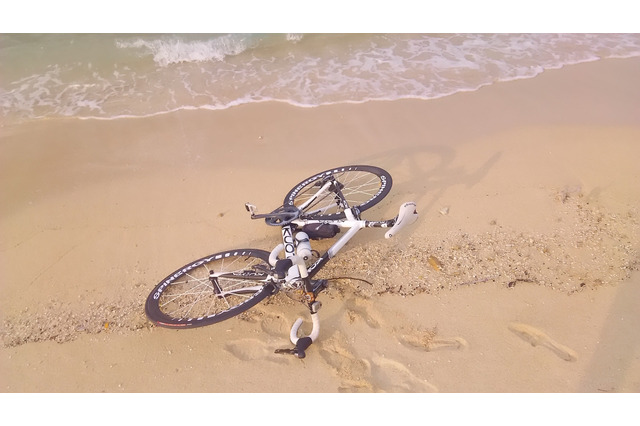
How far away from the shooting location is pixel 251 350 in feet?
14.0

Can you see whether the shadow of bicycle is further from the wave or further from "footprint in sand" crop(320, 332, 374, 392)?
the wave

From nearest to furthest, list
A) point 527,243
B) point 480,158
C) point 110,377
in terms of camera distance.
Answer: point 110,377, point 527,243, point 480,158

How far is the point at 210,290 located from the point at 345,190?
2.28m

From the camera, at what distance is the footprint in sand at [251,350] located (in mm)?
4203

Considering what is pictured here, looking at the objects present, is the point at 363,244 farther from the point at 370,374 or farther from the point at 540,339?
the point at 540,339

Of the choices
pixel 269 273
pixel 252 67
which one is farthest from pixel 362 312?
pixel 252 67

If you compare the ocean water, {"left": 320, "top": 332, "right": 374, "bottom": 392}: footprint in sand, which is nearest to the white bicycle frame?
{"left": 320, "top": 332, "right": 374, "bottom": 392}: footprint in sand

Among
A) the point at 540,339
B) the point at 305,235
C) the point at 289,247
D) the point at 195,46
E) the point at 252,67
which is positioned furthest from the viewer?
the point at 195,46

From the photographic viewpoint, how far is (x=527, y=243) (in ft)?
16.9

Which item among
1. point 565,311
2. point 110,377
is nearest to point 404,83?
point 565,311

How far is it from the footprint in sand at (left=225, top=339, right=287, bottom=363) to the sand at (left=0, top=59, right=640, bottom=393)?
2 cm

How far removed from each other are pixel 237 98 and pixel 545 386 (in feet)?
22.4

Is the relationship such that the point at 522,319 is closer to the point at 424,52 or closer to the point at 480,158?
the point at 480,158

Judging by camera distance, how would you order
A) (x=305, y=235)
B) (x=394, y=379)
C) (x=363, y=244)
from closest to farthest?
(x=394, y=379)
(x=305, y=235)
(x=363, y=244)
